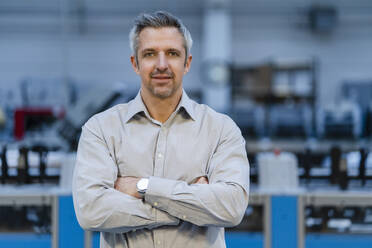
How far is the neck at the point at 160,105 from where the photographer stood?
1084 millimetres

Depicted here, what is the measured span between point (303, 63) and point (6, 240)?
4546mm

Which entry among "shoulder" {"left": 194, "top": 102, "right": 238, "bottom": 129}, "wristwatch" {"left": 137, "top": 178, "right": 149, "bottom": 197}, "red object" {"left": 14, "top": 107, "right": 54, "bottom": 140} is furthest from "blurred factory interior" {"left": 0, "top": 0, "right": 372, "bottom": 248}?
"wristwatch" {"left": 137, "top": 178, "right": 149, "bottom": 197}

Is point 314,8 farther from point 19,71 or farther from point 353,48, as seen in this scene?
point 19,71

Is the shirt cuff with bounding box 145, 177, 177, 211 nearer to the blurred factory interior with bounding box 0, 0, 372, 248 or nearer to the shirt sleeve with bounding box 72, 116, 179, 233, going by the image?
the shirt sleeve with bounding box 72, 116, 179, 233

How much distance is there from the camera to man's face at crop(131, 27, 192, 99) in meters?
1.01

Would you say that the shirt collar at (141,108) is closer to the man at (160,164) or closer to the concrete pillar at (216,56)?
the man at (160,164)

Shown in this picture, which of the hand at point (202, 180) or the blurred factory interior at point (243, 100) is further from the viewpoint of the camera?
the blurred factory interior at point (243, 100)

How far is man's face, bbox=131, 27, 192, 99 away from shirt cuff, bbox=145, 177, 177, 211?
0.73ft

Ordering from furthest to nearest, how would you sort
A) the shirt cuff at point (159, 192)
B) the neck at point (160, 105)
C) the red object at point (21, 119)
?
the red object at point (21, 119), the neck at point (160, 105), the shirt cuff at point (159, 192)

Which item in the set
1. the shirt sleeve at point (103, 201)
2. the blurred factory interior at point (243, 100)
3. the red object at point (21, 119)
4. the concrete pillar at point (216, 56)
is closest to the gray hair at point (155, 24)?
the shirt sleeve at point (103, 201)

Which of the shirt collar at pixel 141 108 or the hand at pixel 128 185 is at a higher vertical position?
the shirt collar at pixel 141 108

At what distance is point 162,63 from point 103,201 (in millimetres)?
357

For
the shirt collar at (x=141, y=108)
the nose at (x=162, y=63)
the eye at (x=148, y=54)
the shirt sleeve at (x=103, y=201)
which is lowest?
the shirt sleeve at (x=103, y=201)

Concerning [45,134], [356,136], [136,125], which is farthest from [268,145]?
[136,125]
